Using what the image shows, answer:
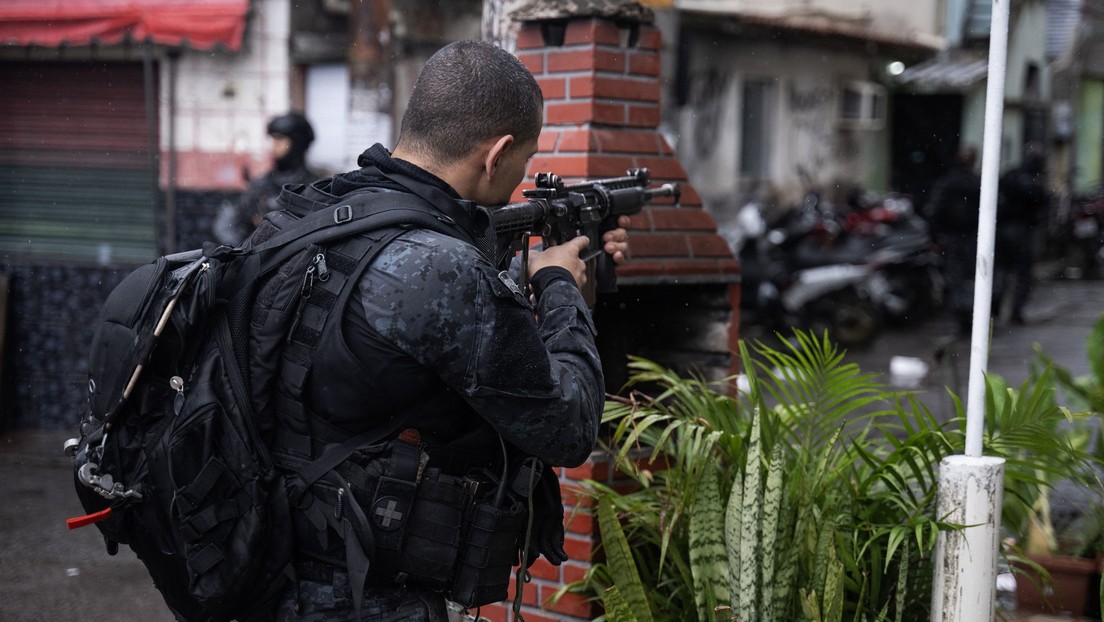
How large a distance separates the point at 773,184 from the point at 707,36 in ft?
8.01

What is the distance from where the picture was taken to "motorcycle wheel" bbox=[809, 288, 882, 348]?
30.8 ft

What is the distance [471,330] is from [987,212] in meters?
1.36

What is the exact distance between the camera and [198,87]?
7.28 m

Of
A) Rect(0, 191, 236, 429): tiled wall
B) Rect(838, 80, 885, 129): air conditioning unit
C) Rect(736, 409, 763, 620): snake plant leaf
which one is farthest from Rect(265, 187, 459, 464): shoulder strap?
Rect(838, 80, 885, 129): air conditioning unit

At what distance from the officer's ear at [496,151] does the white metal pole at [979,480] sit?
1.18 meters

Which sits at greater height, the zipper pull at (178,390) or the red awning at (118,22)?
the red awning at (118,22)

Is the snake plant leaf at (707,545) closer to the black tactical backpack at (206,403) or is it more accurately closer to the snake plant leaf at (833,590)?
the snake plant leaf at (833,590)

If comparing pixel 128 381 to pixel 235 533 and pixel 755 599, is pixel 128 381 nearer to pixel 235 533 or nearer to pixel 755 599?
pixel 235 533

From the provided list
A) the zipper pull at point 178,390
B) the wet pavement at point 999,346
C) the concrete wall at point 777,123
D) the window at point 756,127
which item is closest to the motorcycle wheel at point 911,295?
the wet pavement at point 999,346

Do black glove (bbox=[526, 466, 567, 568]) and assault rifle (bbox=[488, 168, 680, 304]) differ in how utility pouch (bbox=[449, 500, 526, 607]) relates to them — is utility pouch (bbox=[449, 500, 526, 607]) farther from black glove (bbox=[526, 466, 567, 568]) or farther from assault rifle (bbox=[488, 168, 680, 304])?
assault rifle (bbox=[488, 168, 680, 304])

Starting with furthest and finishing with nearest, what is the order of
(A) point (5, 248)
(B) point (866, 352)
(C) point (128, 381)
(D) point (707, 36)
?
(D) point (707, 36)
(B) point (866, 352)
(A) point (5, 248)
(C) point (128, 381)

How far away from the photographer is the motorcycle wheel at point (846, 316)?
9.40m

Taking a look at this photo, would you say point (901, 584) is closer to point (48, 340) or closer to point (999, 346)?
point (48, 340)

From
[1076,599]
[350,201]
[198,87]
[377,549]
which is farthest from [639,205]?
[198,87]
